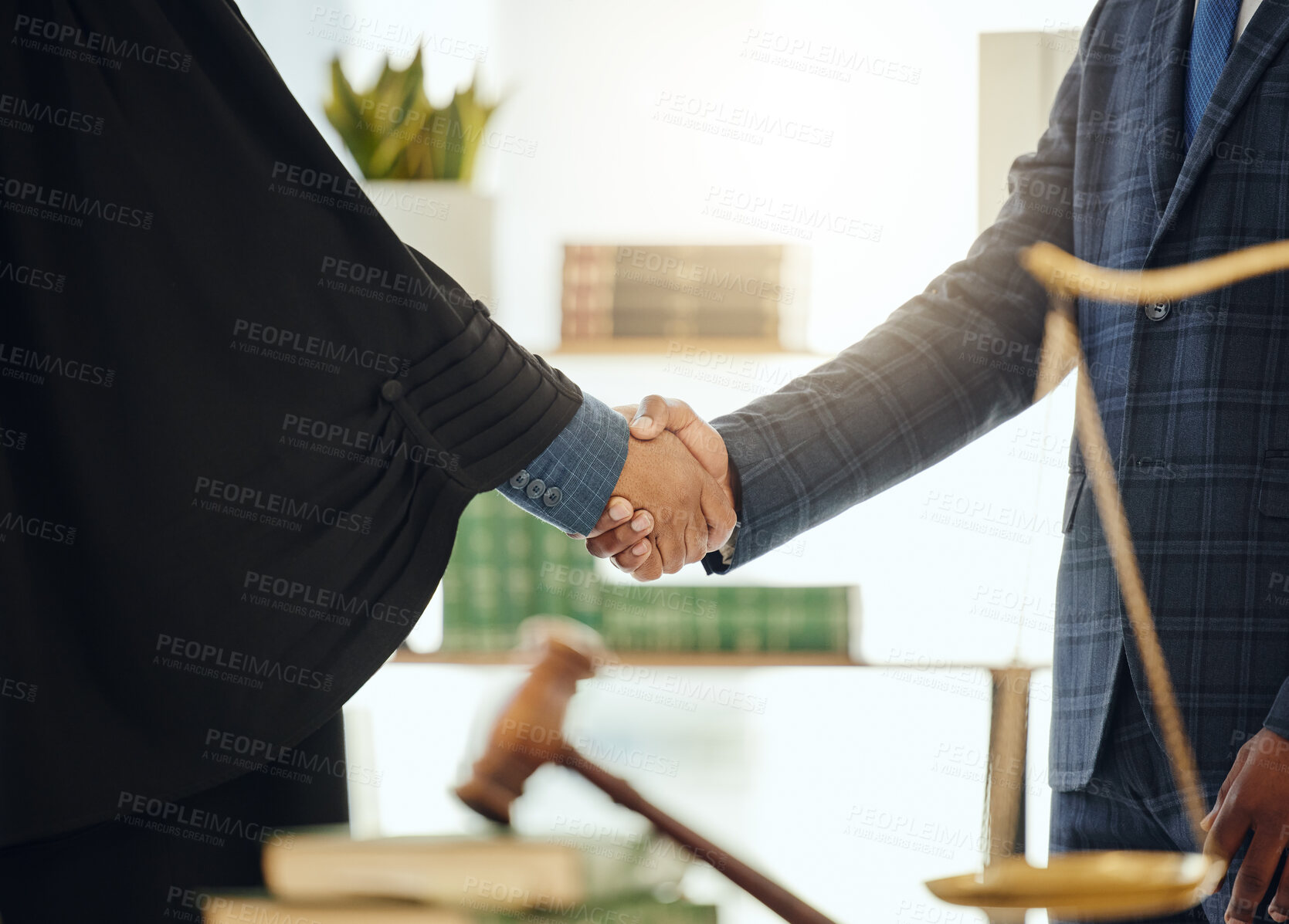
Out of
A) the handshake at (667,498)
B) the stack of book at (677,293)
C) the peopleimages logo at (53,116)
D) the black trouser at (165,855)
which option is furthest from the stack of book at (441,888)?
the stack of book at (677,293)

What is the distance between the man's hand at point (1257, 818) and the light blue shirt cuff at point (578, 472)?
0.65 meters

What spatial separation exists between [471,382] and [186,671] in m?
0.33

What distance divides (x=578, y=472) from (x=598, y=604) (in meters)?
0.84

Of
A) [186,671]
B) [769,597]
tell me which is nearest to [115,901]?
[186,671]

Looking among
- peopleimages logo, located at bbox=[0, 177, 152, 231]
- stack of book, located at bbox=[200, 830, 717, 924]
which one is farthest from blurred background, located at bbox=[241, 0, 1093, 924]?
peopleimages logo, located at bbox=[0, 177, 152, 231]

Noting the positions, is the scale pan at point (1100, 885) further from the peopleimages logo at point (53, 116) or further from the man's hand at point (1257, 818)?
the peopleimages logo at point (53, 116)

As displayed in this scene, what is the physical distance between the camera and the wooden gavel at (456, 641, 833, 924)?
1.13 m

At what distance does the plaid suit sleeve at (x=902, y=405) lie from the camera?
125cm

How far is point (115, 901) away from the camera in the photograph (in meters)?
0.84

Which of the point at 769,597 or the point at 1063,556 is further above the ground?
the point at 1063,556

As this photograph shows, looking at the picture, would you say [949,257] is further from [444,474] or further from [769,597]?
[444,474]

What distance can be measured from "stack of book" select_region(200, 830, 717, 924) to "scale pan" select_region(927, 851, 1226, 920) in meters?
0.51

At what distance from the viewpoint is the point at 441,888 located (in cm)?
121

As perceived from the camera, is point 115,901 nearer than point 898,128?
Yes
